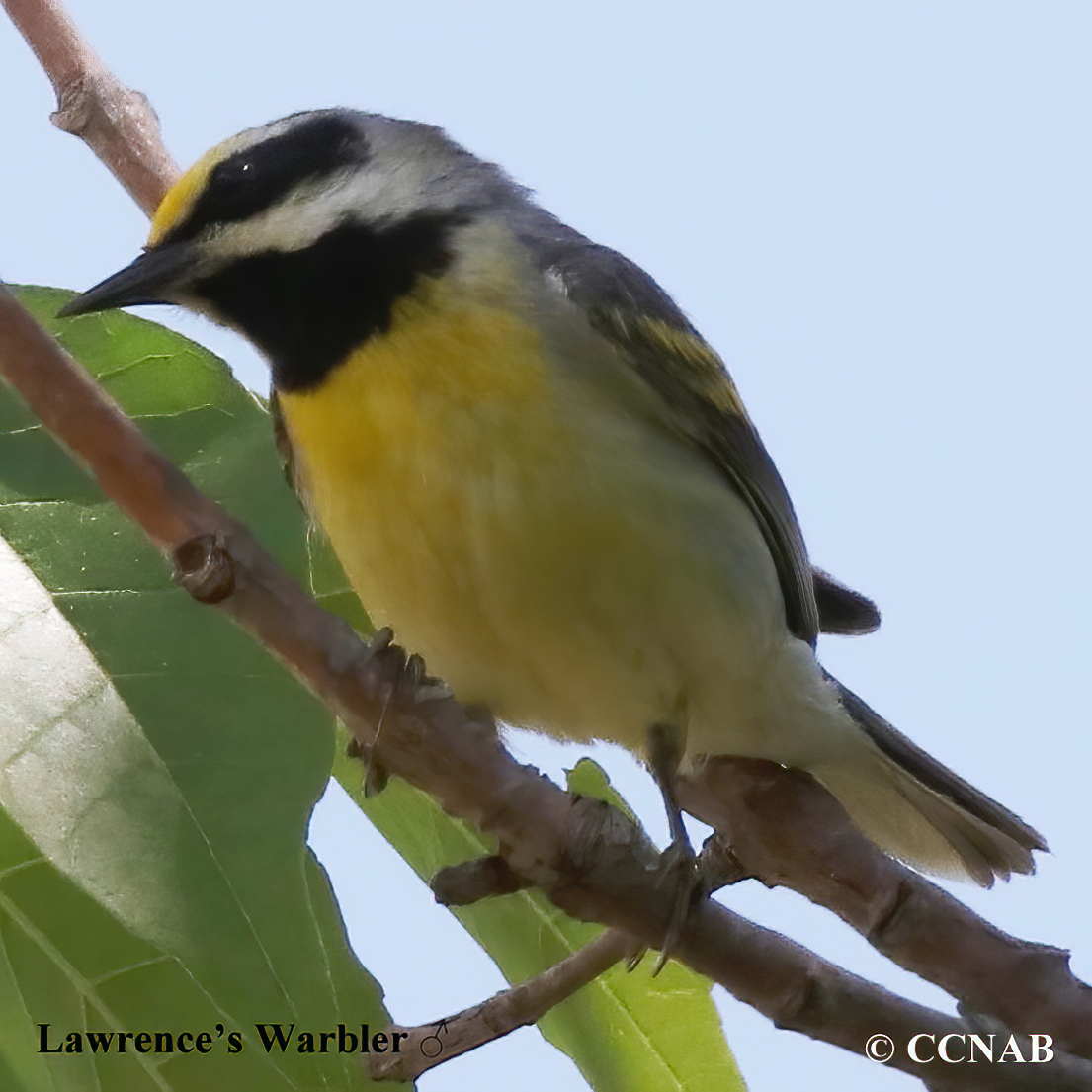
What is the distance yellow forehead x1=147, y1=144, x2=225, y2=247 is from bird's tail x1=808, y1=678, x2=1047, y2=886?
136 centimetres

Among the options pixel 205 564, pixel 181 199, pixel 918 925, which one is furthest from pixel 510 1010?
pixel 181 199

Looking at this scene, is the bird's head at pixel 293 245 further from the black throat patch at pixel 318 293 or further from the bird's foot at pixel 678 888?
the bird's foot at pixel 678 888

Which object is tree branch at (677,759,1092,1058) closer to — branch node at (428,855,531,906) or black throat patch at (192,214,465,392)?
branch node at (428,855,531,906)

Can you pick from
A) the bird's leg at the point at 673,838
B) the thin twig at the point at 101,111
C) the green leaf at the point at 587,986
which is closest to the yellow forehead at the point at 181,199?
the thin twig at the point at 101,111

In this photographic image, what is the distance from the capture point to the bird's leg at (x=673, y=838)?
138 cm

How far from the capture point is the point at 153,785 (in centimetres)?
143

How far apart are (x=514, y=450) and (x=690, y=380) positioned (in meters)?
0.53

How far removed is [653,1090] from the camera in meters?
1.82

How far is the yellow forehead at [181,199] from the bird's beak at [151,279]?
0.10 ft

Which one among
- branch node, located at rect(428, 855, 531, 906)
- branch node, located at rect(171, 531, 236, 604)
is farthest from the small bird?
branch node, located at rect(171, 531, 236, 604)

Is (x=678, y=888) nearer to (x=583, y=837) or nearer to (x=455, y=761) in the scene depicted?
(x=583, y=837)

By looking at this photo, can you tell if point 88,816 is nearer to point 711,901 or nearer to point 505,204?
point 711,901

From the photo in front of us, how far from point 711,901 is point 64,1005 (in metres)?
0.69

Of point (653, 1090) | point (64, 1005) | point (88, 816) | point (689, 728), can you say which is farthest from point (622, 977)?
point (88, 816)
